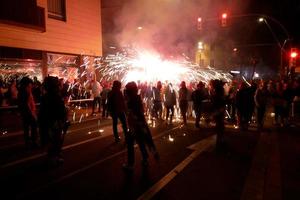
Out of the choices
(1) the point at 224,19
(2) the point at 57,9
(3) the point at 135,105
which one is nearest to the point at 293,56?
(1) the point at 224,19

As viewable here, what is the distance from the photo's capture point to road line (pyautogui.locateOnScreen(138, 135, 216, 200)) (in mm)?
5277

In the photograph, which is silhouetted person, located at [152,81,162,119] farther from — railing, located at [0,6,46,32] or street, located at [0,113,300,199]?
railing, located at [0,6,46,32]

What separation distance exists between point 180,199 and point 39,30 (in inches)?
481

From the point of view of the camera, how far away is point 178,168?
21.8 feet

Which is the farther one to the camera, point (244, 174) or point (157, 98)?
point (157, 98)

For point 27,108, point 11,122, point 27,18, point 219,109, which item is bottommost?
point 11,122

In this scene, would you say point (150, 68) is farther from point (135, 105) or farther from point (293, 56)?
point (135, 105)

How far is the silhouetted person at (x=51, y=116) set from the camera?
22.9 feet

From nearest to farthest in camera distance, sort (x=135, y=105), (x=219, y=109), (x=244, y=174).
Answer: (x=244, y=174) < (x=135, y=105) < (x=219, y=109)

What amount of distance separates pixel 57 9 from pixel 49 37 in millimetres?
1809

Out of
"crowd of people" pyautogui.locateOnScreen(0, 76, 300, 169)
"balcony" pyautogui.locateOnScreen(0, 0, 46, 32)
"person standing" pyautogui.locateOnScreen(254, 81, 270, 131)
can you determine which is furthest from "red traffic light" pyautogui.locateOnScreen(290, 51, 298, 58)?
"balcony" pyautogui.locateOnScreen(0, 0, 46, 32)

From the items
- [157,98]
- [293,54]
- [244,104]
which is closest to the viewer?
[244,104]

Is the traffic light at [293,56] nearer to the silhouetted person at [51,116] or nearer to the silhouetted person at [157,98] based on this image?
the silhouetted person at [157,98]

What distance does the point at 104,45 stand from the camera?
26.3m
